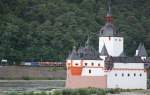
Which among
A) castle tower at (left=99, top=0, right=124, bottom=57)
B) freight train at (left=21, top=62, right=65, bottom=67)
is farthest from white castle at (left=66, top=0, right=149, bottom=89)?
freight train at (left=21, top=62, right=65, bottom=67)

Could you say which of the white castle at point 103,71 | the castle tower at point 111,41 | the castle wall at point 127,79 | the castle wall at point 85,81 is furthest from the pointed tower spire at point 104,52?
the castle wall at point 85,81

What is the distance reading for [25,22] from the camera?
129125mm

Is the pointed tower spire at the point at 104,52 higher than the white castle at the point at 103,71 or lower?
higher

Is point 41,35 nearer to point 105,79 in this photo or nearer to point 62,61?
point 62,61

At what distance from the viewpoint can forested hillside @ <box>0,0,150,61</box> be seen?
122m

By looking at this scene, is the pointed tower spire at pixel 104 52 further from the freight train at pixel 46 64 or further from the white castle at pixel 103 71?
the freight train at pixel 46 64

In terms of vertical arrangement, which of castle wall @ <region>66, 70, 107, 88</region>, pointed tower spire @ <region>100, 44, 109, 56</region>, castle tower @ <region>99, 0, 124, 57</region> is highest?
castle tower @ <region>99, 0, 124, 57</region>

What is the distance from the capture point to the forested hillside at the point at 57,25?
121750 millimetres

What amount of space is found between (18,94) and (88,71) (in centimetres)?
1762

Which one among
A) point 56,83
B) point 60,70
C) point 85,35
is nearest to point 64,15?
point 85,35

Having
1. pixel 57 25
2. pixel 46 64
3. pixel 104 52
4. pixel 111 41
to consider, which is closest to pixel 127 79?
pixel 104 52

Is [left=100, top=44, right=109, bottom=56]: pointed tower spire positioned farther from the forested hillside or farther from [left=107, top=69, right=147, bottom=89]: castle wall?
the forested hillside

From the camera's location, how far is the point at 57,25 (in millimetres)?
128000

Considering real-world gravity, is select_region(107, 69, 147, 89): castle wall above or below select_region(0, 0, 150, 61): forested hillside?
below
